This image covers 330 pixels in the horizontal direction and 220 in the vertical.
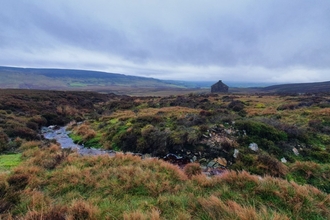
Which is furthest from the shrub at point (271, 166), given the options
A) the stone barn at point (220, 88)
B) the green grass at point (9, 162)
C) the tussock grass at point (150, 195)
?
the stone barn at point (220, 88)

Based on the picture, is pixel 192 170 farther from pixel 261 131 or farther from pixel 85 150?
pixel 85 150

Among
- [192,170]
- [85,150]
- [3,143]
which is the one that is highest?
[192,170]

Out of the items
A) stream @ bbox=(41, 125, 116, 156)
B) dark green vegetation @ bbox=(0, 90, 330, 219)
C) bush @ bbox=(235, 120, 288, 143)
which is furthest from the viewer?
stream @ bbox=(41, 125, 116, 156)

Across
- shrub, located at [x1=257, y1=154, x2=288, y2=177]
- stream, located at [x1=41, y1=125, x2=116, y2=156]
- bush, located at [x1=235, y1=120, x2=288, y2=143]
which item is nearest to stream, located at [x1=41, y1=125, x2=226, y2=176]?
stream, located at [x1=41, y1=125, x2=116, y2=156]

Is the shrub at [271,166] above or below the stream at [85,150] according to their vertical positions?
above

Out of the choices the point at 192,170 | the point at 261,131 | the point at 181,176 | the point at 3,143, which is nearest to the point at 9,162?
the point at 3,143

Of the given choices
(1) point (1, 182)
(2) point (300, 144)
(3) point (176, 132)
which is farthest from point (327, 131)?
(1) point (1, 182)

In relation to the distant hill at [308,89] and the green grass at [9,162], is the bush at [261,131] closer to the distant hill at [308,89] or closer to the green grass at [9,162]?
the green grass at [9,162]

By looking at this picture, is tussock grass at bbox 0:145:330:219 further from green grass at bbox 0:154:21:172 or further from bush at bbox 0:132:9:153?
bush at bbox 0:132:9:153

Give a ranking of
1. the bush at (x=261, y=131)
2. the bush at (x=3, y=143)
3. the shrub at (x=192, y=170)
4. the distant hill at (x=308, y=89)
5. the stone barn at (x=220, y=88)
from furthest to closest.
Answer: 1. the distant hill at (x=308, y=89)
2. the stone barn at (x=220, y=88)
3. the bush at (x=261, y=131)
4. the bush at (x=3, y=143)
5. the shrub at (x=192, y=170)

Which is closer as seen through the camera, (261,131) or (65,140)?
(261,131)

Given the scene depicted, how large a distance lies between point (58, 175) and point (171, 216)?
4.41 meters

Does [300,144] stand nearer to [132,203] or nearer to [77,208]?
[132,203]

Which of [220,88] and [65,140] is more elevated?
[220,88]
